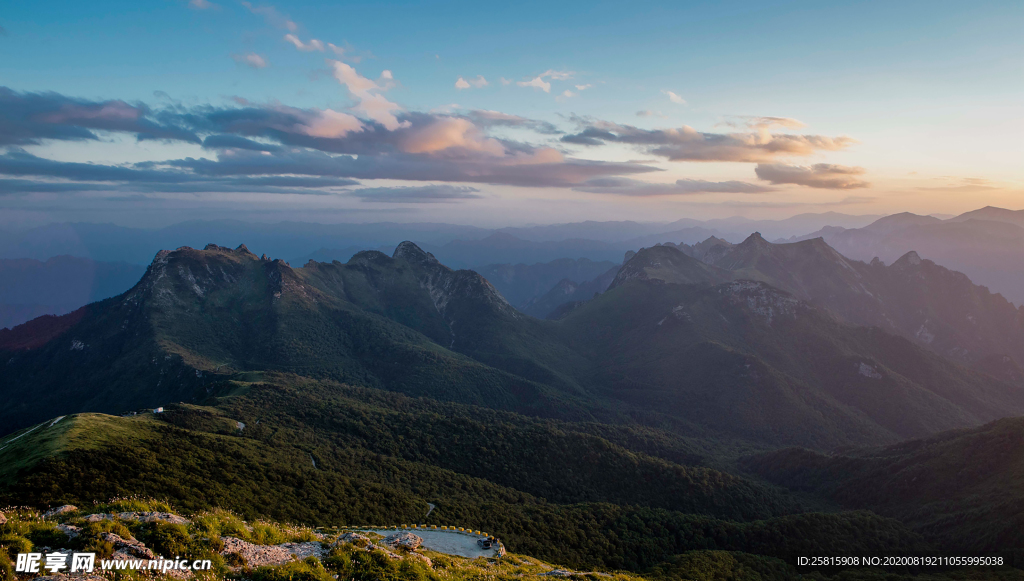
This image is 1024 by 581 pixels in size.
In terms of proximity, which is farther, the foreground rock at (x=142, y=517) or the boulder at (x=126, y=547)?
the foreground rock at (x=142, y=517)

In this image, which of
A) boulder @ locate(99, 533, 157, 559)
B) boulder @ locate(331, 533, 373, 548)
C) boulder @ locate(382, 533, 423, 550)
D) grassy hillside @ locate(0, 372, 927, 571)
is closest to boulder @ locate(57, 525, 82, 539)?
boulder @ locate(99, 533, 157, 559)

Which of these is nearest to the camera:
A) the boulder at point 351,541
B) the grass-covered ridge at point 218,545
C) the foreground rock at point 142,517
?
the grass-covered ridge at point 218,545

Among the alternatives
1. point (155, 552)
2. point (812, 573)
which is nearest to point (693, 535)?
point (812, 573)

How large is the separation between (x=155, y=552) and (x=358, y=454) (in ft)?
305

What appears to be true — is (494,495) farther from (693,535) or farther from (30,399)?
(30,399)

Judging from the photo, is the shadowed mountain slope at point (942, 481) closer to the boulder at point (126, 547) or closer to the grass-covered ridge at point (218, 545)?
the grass-covered ridge at point (218, 545)

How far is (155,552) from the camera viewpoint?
24.9m

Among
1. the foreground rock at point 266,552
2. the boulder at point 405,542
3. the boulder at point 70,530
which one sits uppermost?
the boulder at point 70,530

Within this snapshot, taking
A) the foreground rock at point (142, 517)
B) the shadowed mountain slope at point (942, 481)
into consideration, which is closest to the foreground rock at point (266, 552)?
the foreground rock at point (142, 517)

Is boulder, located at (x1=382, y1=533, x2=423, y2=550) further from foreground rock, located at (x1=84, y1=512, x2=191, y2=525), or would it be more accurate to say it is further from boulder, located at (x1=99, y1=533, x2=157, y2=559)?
boulder, located at (x1=99, y1=533, x2=157, y2=559)

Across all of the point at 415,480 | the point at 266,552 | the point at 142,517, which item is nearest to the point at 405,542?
the point at 266,552
